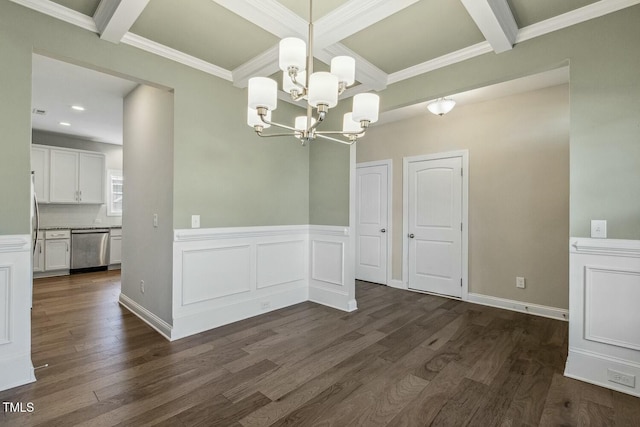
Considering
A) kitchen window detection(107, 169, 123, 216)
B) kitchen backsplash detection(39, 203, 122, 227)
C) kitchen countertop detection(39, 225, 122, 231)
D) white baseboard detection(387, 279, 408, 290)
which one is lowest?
white baseboard detection(387, 279, 408, 290)

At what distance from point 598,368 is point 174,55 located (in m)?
4.18

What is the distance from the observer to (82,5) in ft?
6.95

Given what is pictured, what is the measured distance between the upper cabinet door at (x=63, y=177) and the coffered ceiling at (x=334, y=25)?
14.8 ft

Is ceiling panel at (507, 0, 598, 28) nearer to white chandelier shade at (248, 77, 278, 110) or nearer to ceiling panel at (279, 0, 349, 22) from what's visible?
ceiling panel at (279, 0, 349, 22)

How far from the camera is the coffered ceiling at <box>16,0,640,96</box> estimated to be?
2.05 metres

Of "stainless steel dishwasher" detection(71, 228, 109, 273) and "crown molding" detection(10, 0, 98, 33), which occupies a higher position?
"crown molding" detection(10, 0, 98, 33)

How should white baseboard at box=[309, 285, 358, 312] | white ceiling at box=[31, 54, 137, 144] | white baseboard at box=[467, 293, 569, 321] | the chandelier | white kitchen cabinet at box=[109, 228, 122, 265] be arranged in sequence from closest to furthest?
the chandelier < white ceiling at box=[31, 54, 137, 144] < white baseboard at box=[467, 293, 569, 321] < white baseboard at box=[309, 285, 358, 312] < white kitchen cabinet at box=[109, 228, 122, 265]

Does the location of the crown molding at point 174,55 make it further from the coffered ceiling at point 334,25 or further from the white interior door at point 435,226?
the white interior door at point 435,226

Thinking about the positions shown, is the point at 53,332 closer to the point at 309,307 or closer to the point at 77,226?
the point at 309,307

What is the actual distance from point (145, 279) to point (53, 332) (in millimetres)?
889

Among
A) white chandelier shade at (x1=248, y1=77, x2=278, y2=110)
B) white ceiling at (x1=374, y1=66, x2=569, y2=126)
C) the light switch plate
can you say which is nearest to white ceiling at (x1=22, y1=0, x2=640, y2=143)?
white chandelier shade at (x1=248, y1=77, x2=278, y2=110)

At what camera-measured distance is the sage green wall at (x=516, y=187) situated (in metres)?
3.45

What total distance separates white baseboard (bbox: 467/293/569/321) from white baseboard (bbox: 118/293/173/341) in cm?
369

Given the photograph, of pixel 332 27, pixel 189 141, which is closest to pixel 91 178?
pixel 189 141
